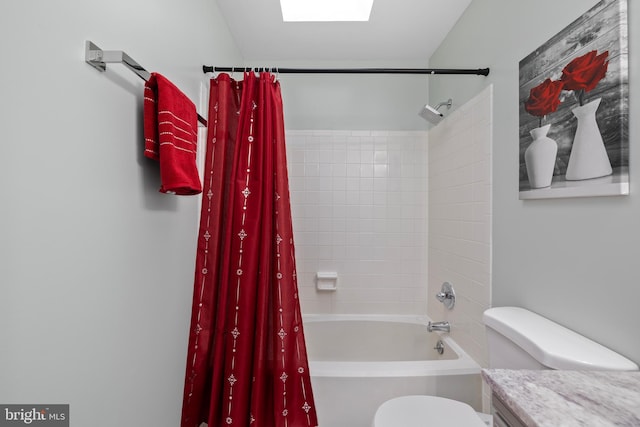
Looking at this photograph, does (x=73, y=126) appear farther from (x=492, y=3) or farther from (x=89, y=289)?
(x=492, y=3)

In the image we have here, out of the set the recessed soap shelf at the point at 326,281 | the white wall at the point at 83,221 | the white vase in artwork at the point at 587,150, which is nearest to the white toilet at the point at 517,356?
the white vase in artwork at the point at 587,150

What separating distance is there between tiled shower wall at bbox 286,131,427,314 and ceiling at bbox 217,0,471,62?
62cm

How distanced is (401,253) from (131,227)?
6.41ft

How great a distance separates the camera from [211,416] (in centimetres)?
130

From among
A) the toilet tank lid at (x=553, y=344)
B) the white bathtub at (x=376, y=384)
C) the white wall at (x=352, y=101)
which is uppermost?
the white wall at (x=352, y=101)

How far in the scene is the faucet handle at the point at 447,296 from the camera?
1886mm

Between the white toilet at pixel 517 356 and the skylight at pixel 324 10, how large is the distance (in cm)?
190

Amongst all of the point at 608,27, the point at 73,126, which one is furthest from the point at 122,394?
the point at 608,27

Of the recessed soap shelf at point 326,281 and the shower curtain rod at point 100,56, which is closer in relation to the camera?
the shower curtain rod at point 100,56

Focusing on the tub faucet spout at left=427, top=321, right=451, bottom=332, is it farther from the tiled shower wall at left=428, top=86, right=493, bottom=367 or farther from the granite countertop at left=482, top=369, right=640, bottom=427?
the granite countertop at left=482, top=369, right=640, bottom=427

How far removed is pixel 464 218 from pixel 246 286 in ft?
4.30

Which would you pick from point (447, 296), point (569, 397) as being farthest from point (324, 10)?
point (569, 397)

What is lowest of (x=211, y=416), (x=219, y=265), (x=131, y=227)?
(x=211, y=416)

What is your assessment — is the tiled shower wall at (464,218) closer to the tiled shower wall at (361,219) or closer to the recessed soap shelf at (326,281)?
the tiled shower wall at (361,219)
